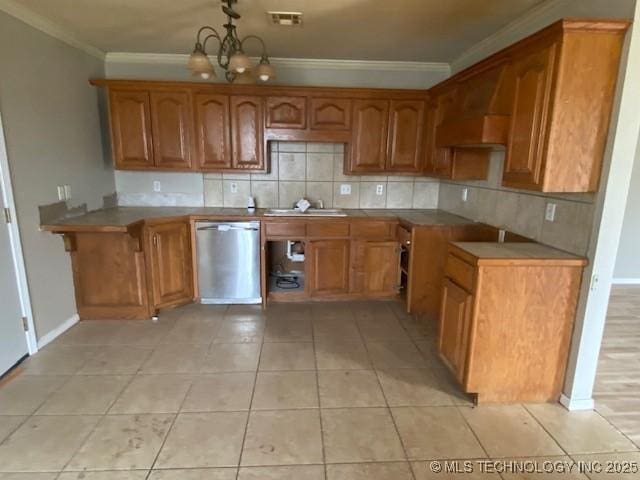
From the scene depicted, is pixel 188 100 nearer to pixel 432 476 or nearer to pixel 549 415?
pixel 432 476

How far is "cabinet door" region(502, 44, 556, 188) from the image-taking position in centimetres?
190

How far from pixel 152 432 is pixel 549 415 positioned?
7.05 feet

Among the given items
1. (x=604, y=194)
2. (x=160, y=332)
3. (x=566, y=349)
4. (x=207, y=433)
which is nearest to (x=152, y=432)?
(x=207, y=433)

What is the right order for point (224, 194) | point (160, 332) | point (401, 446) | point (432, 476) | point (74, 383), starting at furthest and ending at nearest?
point (224, 194) → point (160, 332) → point (74, 383) → point (401, 446) → point (432, 476)

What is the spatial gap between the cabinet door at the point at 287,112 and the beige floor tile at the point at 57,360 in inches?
96.4

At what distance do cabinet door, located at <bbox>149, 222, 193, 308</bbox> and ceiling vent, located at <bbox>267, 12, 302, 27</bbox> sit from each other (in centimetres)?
187

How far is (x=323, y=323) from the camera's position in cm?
321

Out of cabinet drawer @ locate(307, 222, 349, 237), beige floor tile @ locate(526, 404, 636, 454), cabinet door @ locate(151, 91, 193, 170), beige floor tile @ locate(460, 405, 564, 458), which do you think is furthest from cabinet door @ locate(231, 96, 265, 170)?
beige floor tile @ locate(526, 404, 636, 454)

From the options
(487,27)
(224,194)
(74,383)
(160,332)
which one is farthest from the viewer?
(224,194)

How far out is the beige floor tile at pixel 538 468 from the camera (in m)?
1.66

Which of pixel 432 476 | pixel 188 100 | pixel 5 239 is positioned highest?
pixel 188 100

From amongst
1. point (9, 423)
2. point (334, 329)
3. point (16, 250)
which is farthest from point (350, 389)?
point (16, 250)

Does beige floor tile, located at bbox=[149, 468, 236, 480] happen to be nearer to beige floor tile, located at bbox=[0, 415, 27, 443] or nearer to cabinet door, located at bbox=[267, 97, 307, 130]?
beige floor tile, located at bbox=[0, 415, 27, 443]

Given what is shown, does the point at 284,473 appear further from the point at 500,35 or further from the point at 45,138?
the point at 500,35
